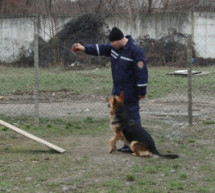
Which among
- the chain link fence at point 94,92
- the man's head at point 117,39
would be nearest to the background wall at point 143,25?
the chain link fence at point 94,92

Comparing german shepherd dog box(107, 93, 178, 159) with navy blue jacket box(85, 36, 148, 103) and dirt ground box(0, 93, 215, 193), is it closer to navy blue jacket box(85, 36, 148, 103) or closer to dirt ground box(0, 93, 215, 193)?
dirt ground box(0, 93, 215, 193)

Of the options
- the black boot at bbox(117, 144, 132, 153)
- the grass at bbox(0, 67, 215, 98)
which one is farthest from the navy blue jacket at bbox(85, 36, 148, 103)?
the grass at bbox(0, 67, 215, 98)

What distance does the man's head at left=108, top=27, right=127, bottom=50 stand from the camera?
7.53 meters

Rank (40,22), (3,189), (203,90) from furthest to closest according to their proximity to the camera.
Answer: (40,22) < (203,90) < (3,189)

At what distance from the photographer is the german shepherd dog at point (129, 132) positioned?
7312 millimetres

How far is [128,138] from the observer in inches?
296

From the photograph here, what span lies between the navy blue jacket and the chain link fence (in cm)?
258

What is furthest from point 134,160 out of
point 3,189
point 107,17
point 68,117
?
point 107,17

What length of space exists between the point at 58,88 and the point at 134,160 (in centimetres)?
Result: 859

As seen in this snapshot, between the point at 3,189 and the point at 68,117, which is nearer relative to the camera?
the point at 3,189

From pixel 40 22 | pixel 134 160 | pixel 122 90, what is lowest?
pixel 134 160

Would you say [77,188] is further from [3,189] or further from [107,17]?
[107,17]

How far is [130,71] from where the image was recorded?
25.2ft

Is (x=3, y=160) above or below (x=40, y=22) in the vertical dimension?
below
